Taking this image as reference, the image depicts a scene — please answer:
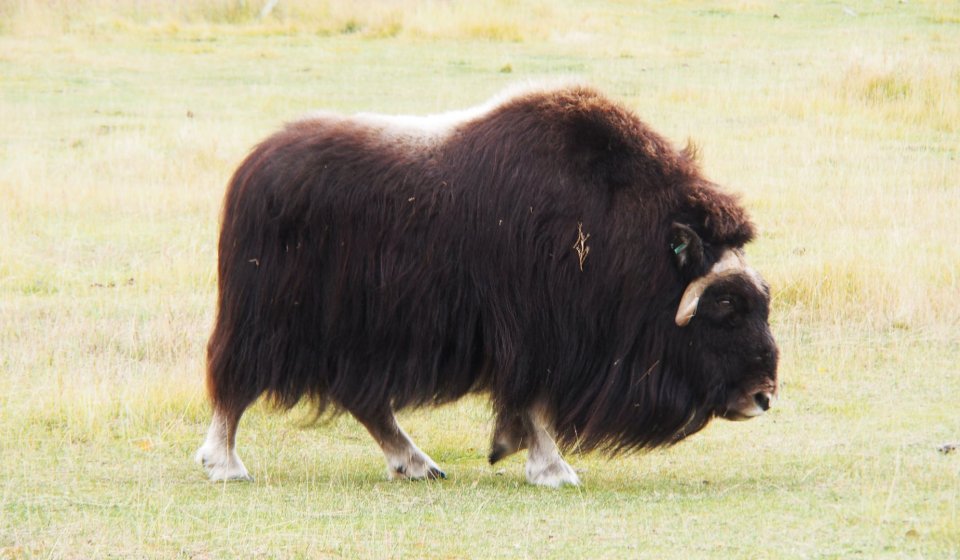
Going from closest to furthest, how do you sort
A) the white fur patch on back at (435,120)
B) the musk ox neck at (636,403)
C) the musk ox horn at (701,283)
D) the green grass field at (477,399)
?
the green grass field at (477,399), the musk ox horn at (701,283), the musk ox neck at (636,403), the white fur patch on back at (435,120)

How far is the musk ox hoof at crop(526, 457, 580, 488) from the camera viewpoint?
→ 4492 mm

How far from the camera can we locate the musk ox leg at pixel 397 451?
15.2 feet

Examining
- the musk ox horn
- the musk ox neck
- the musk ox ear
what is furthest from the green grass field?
the musk ox ear

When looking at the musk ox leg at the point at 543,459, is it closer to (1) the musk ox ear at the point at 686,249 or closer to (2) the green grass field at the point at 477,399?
(2) the green grass field at the point at 477,399

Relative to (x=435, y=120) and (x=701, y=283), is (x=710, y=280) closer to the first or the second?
(x=701, y=283)

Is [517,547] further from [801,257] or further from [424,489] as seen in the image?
[801,257]

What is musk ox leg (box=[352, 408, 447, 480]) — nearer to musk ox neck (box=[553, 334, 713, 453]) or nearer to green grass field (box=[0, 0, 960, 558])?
green grass field (box=[0, 0, 960, 558])

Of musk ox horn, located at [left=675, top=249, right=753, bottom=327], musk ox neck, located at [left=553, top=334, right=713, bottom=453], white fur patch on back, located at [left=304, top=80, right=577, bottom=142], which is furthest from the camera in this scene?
white fur patch on back, located at [left=304, top=80, right=577, bottom=142]

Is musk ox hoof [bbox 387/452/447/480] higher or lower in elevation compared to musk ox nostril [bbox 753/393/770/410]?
lower

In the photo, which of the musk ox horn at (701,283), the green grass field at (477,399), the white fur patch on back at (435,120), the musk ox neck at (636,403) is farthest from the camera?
the white fur patch on back at (435,120)

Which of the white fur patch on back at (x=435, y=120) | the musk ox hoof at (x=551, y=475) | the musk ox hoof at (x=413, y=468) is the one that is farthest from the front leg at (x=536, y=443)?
the white fur patch on back at (x=435, y=120)

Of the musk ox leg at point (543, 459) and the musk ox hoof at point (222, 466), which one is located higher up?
the musk ox leg at point (543, 459)

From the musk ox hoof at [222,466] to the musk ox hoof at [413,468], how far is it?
468mm

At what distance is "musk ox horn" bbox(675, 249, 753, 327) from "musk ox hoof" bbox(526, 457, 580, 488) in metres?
0.60
